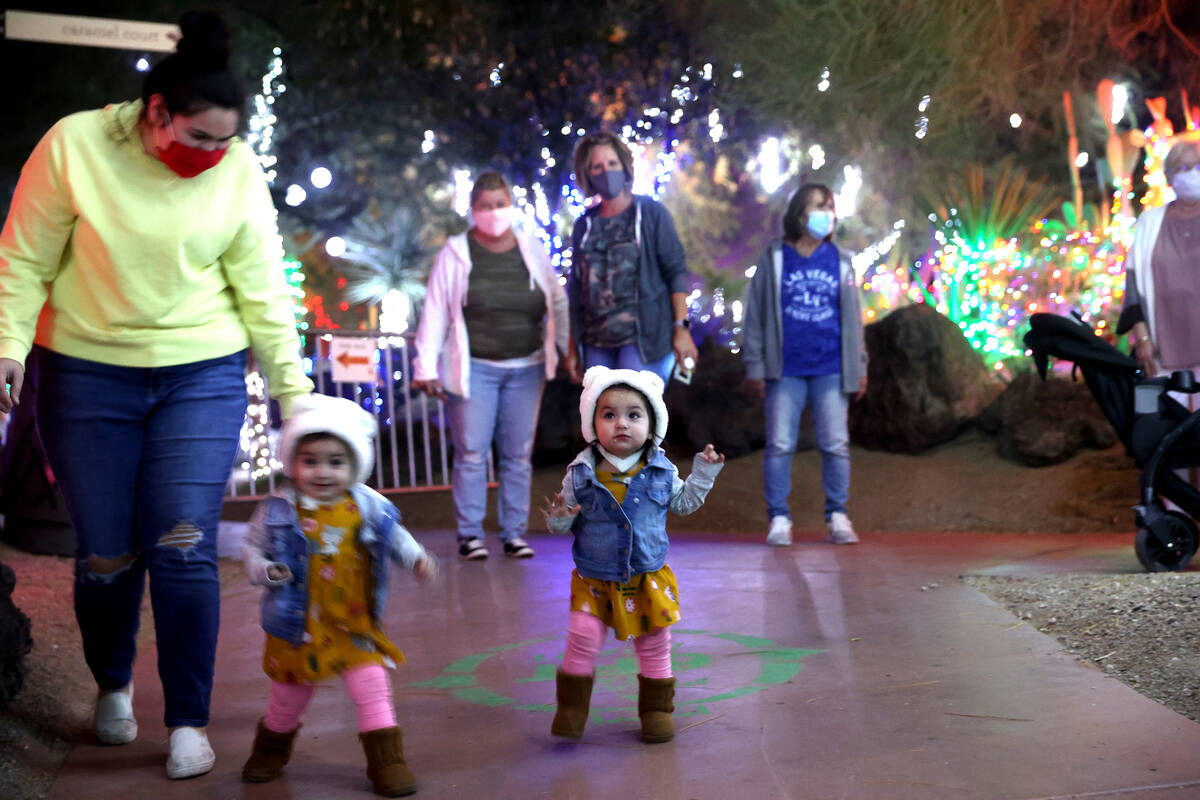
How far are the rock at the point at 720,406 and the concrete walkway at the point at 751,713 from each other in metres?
5.52

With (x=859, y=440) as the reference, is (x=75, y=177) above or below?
above

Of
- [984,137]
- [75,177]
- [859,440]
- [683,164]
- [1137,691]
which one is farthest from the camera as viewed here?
[984,137]

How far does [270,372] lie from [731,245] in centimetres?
1465

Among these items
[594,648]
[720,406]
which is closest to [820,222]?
[594,648]

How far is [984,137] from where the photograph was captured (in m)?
15.9

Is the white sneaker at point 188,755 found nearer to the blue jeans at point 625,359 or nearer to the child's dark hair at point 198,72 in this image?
the child's dark hair at point 198,72

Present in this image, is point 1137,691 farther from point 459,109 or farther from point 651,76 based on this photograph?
point 459,109

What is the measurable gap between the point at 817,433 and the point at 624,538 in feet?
12.4

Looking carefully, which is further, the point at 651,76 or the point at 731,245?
the point at 731,245

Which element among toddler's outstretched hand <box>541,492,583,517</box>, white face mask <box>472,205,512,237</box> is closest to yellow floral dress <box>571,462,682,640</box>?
toddler's outstretched hand <box>541,492,583,517</box>

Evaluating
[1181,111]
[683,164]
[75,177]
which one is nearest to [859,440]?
[683,164]

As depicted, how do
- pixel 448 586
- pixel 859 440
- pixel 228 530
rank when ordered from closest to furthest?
1. pixel 448 586
2. pixel 228 530
3. pixel 859 440

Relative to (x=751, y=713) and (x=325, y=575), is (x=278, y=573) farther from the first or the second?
(x=751, y=713)

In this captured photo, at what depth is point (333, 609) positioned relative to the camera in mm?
3047
